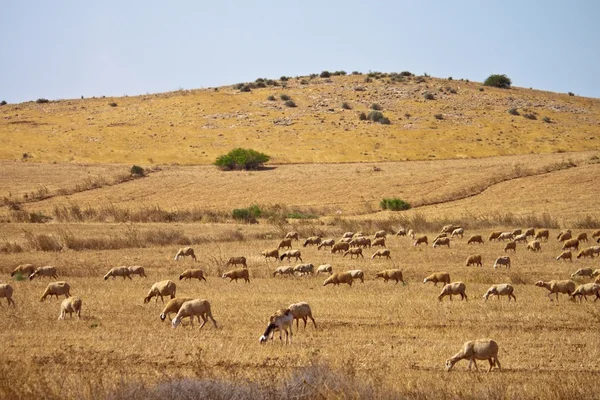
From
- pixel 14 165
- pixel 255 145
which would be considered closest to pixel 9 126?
pixel 14 165

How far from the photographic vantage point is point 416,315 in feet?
63.6

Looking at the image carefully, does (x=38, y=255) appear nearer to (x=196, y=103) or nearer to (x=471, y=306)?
(x=471, y=306)

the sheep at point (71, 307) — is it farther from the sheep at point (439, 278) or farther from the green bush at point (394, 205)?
the green bush at point (394, 205)

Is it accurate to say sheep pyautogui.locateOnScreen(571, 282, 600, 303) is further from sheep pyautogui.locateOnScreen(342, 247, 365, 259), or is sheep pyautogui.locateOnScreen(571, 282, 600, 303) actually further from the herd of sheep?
sheep pyautogui.locateOnScreen(342, 247, 365, 259)

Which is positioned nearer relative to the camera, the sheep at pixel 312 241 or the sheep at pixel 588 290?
the sheep at pixel 588 290

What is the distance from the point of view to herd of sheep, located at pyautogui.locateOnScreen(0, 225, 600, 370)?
656 inches

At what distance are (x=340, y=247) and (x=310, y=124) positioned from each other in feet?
200

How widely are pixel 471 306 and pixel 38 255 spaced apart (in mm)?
20829

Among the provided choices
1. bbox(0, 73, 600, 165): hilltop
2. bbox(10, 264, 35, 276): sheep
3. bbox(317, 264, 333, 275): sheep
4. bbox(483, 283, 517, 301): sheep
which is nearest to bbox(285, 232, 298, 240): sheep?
bbox(317, 264, 333, 275): sheep

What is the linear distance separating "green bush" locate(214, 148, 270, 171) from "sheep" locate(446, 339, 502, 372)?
211ft

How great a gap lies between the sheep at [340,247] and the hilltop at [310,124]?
46.2 meters


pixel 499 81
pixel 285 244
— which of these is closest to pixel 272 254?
pixel 285 244

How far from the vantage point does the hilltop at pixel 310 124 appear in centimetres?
8394

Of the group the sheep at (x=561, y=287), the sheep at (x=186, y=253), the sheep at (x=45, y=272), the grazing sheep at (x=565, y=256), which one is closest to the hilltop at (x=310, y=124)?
the sheep at (x=186, y=253)
